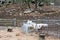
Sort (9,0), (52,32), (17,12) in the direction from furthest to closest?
(9,0), (17,12), (52,32)

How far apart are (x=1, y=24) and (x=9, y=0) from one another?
2430 centimetres

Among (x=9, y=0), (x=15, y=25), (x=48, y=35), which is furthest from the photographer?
(x=9, y=0)

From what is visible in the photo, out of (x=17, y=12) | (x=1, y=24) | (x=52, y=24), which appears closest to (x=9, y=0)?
(x=17, y=12)

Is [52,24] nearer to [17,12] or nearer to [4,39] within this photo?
[4,39]

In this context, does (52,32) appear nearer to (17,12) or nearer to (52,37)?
(52,37)

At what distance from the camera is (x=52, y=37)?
15570 mm

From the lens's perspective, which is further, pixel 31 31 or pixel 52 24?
pixel 52 24

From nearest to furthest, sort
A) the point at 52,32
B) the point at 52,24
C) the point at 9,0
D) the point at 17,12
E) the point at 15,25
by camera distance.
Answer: the point at 52,32
the point at 52,24
the point at 15,25
the point at 17,12
the point at 9,0

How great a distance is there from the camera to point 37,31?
1756cm

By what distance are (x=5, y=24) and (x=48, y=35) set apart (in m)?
6.74

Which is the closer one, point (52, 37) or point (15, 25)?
point (52, 37)

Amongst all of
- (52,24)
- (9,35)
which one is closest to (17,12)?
(52,24)

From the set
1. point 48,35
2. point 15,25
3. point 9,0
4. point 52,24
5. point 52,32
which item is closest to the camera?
point 48,35

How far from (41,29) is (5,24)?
5175 millimetres
